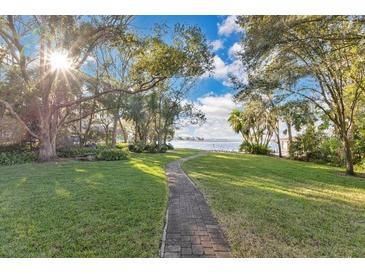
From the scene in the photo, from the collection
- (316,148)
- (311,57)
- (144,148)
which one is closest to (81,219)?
(311,57)

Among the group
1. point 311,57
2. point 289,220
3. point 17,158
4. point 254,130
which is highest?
point 311,57

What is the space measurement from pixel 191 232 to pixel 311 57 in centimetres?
837

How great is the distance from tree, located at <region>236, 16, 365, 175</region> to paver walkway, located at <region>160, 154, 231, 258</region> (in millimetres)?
3977

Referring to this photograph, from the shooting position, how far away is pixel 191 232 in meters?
3.46

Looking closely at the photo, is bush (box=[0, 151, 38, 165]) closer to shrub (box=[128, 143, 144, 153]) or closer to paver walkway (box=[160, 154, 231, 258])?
shrub (box=[128, 143, 144, 153])

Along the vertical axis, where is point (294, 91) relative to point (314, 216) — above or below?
above

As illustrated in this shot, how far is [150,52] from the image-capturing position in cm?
1102

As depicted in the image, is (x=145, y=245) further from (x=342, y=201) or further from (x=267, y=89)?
(x=267, y=89)

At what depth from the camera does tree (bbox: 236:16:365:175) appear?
18.6 feet

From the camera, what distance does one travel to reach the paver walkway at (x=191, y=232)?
2.92 meters

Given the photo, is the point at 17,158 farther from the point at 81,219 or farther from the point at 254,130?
the point at 254,130
